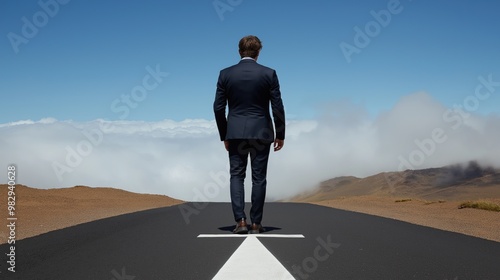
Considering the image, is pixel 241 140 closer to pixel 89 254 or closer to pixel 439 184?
pixel 89 254

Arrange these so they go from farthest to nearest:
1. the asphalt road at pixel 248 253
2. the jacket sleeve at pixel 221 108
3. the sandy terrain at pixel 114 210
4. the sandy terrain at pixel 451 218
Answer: the sandy terrain at pixel 114 210 < the sandy terrain at pixel 451 218 < the jacket sleeve at pixel 221 108 < the asphalt road at pixel 248 253

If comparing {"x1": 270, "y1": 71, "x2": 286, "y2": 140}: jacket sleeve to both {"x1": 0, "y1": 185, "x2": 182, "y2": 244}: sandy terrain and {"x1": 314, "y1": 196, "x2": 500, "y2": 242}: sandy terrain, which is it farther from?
{"x1": 0, "y1": 185, "x2": 182, "y2": 244}: sandy terrain

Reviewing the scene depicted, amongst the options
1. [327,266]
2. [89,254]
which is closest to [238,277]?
[327,266]

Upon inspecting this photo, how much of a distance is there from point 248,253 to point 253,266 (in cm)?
80

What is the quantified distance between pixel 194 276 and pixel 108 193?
2443 cm

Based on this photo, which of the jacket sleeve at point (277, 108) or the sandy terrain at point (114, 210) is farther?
the sandy terrain at point (114, 210)

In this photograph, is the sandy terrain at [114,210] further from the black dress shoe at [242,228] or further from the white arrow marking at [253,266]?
the white arrow marking at [253,266]

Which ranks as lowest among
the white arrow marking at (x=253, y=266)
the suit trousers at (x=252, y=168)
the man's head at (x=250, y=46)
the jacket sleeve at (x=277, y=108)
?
the white arrow marking at (x=253, y=266)

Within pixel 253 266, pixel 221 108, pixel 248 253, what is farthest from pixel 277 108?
pixel 253 266

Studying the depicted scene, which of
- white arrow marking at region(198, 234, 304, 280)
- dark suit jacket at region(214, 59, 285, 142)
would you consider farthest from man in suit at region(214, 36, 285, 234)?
white arrow marking at region(198, 234, 304, 280)

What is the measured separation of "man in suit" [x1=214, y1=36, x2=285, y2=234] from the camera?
7340 millimetres

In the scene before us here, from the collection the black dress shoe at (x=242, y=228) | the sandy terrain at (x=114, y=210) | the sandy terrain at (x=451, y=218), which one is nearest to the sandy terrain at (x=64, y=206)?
the sandy terrain at (x=114, y=210)

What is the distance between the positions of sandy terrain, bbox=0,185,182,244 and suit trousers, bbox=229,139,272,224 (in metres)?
3.52

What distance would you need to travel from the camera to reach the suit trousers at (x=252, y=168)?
748cm
